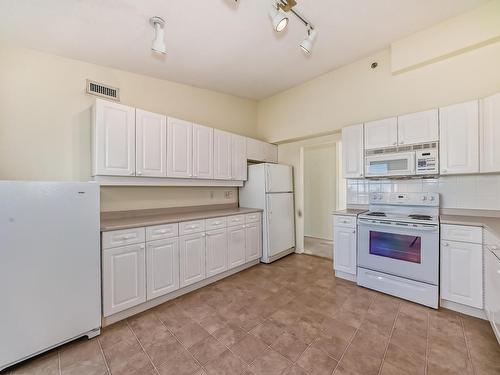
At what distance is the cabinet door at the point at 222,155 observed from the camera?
3.24 metres

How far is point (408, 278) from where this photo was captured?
2.37 metres

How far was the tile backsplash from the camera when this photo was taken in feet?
7.62

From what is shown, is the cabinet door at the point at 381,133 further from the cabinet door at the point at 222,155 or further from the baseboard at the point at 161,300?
the baseboard at the point at 161,300

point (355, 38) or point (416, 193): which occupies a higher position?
point (355, 38)

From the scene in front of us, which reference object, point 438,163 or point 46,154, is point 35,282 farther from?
point 438,163

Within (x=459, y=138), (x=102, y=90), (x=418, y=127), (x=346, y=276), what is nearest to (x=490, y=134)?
(x=459, y=138)

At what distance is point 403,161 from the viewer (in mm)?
2584

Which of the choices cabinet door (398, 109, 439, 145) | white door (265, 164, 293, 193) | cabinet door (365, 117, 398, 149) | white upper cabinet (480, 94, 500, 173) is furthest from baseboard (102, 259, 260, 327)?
white upper cabinet (480, 94, 500, 173)

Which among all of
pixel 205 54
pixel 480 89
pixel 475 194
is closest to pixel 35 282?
pixel 205 54

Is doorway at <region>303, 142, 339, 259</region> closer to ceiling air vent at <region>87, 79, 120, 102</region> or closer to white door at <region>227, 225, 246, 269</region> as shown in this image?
white door at <region>227, 225, 246, 269</region>

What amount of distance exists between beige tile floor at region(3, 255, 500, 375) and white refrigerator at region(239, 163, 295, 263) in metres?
1.11

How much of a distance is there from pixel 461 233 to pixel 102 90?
13.8 feet

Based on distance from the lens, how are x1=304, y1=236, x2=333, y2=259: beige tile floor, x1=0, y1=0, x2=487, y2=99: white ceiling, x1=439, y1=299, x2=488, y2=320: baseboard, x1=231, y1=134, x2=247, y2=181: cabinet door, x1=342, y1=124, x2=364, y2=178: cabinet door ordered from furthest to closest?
x1=304, y1=236, x2=333, y2=259: beige tile floor
x1=231, y1=134, x2=247, y2=181: cabinet door
x1=342, y1=124, x2=364, y2=178: cabinet door
x1=439, y1=299, x2=488, y2=320: baseboard
x1=0, y1=0, x2=487, y2=99: white ceiling

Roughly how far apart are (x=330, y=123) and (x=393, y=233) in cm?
183
